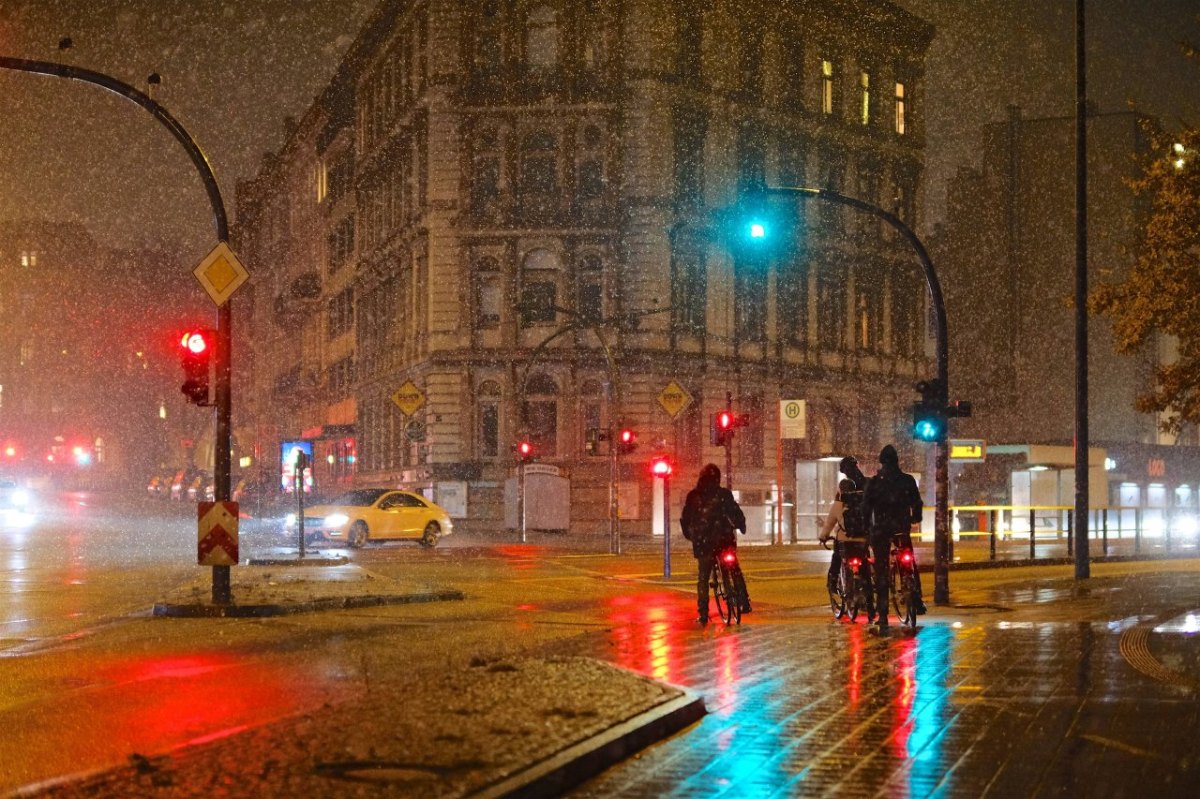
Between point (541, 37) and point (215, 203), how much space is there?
39.2 meters

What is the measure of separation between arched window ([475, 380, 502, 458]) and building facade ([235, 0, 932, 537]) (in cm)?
8

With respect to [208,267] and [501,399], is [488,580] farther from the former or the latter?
[501,399]

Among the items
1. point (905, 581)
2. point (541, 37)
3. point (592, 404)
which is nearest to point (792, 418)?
point (592, 404)

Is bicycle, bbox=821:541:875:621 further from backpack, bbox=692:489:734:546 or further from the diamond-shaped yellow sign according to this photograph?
the diamond-shaped yellow sign

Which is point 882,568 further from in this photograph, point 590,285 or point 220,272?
point 590,285

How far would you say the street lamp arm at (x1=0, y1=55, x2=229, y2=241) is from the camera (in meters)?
17.9

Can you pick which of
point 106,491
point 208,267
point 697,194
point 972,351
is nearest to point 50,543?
point 208,267

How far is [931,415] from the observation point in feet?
65.2

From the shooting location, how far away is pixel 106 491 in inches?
5418

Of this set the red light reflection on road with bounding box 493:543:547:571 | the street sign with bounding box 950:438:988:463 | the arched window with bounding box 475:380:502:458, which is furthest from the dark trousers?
the arched window with bounding box 475:380:502:458

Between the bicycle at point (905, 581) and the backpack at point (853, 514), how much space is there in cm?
37

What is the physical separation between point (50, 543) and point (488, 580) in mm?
17712

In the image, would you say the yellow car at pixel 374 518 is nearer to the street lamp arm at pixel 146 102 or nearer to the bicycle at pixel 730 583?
the street lamp arm at pixel 146 102

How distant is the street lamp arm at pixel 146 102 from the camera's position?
1792 cm
